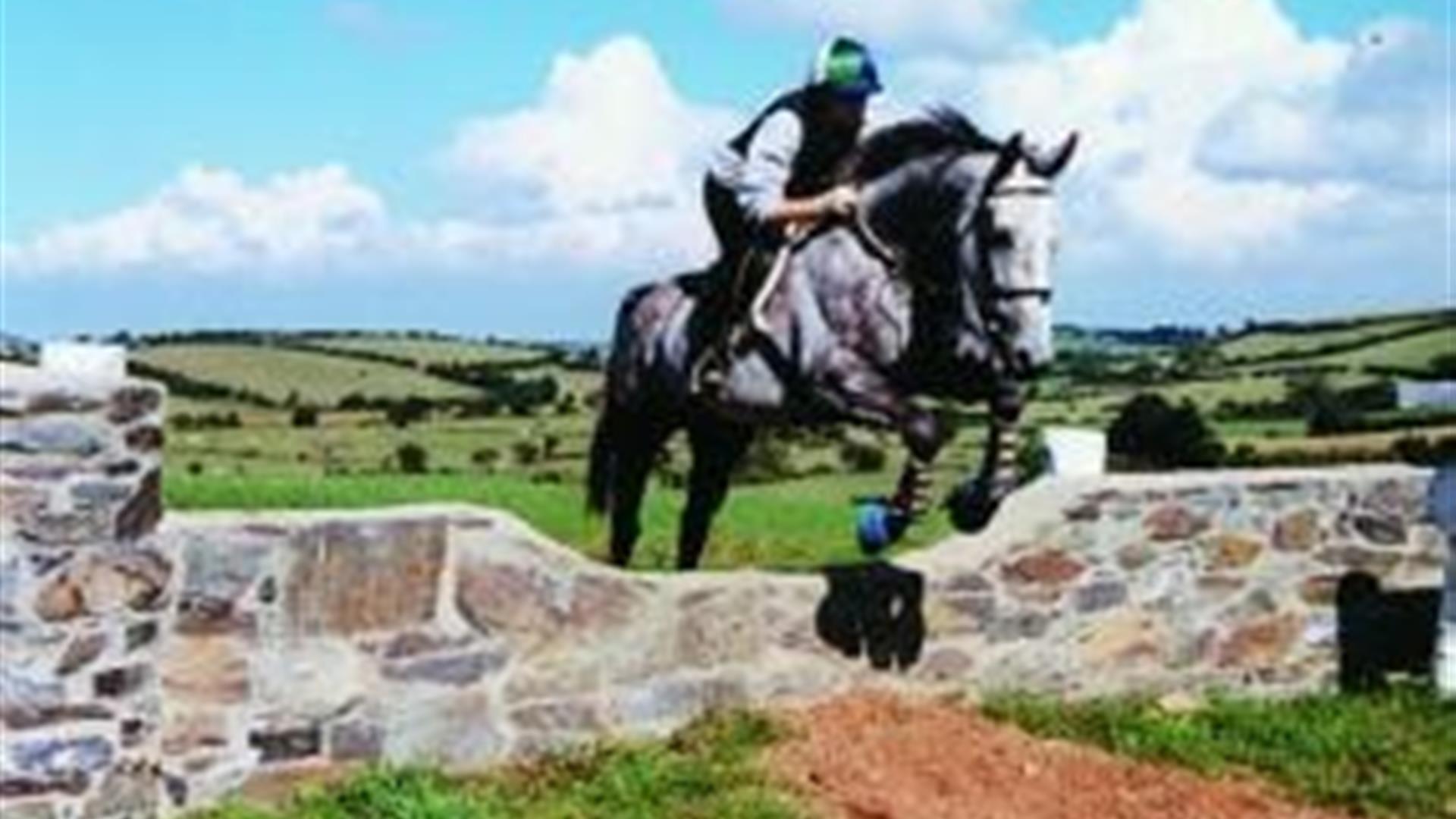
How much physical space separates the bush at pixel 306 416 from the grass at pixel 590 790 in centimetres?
2891

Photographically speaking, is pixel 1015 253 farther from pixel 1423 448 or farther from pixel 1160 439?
pixel 1160 439

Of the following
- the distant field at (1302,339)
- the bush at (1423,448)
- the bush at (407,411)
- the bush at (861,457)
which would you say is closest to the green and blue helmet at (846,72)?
the bush at (1423,448)

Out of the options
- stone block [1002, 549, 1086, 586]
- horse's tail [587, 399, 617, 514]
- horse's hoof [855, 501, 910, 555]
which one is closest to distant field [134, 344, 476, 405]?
horse's tail [587, 399, 617, 514]

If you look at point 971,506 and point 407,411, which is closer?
point 971,506

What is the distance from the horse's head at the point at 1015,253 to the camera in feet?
43.9

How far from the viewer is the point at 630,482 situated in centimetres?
1656

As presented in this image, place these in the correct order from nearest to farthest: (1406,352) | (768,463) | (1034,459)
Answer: (1034,459)
(768,463)
(1406,352)

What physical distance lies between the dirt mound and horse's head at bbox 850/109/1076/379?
1716mm

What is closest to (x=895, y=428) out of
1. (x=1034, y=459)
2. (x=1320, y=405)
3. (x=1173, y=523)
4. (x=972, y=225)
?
(x=972, y=225)

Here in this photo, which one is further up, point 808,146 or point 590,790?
point 808,146

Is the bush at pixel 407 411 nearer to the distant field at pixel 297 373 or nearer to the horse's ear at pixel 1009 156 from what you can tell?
the distant field at pixel 297 373

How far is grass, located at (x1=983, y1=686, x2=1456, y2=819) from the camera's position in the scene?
43.9ft

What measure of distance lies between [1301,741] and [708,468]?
142 inches

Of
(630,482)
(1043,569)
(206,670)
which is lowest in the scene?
(206,670)
